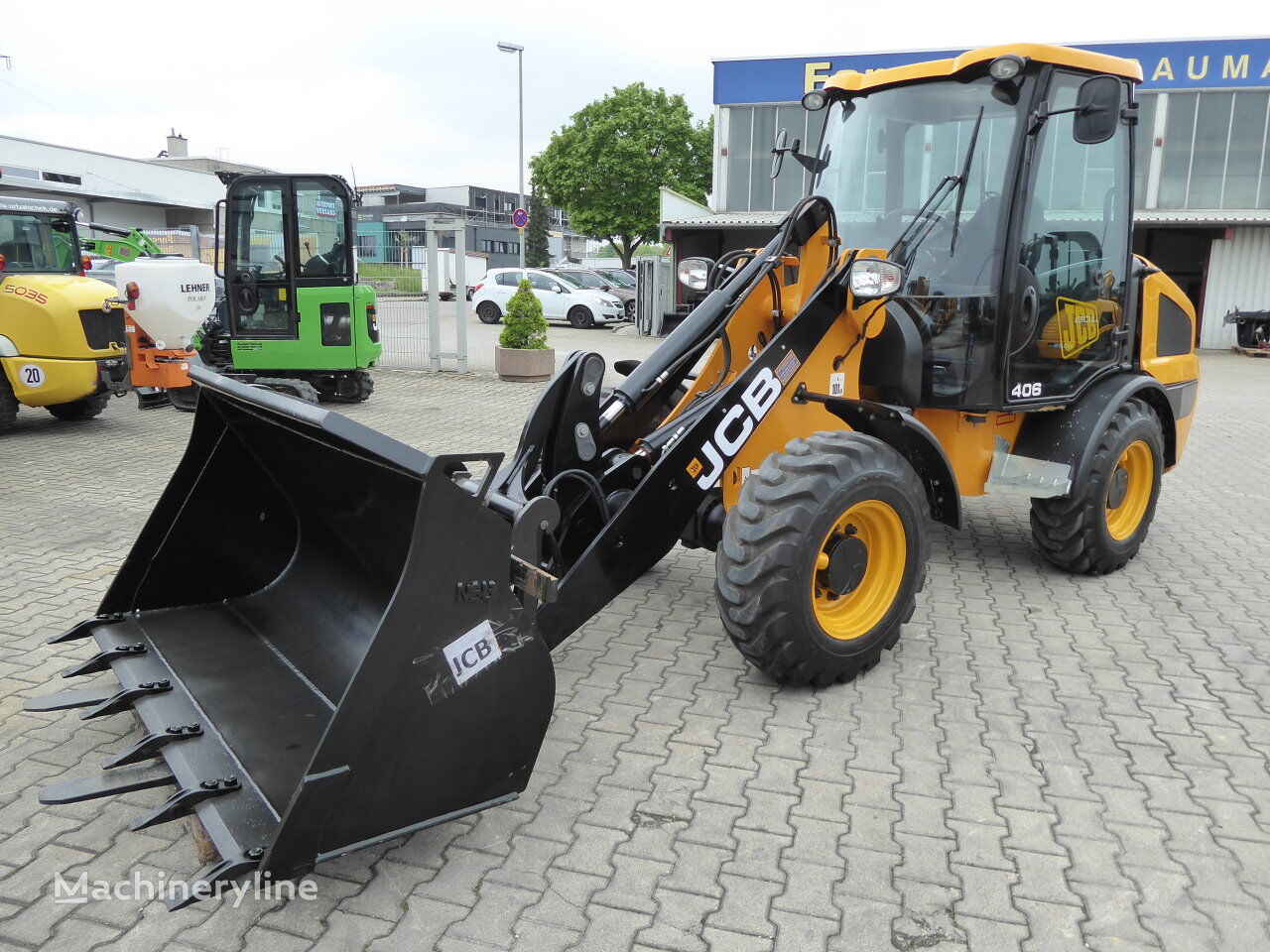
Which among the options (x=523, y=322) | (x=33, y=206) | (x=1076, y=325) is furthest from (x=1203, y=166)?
(x=33, y=206)

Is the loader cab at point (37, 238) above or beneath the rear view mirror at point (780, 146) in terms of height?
beneath

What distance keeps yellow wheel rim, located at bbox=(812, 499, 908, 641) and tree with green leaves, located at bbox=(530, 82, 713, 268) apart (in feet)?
126

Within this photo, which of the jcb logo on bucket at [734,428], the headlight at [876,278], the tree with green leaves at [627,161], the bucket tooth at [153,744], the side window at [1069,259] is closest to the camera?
the bucket tooth at [153,744]

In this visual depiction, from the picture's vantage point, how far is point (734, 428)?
12.8 ft

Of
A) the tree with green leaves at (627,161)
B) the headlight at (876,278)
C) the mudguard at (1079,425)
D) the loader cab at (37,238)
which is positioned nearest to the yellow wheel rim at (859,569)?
the headlight at (876,278)

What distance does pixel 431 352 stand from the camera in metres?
15.3

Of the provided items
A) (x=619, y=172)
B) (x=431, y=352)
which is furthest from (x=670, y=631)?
(x=619, y=172)

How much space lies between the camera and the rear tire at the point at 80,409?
400 inches

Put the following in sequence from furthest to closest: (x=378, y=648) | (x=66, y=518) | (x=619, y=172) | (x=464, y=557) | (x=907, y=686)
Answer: (x=619, y=172) < (x=66, y=518) < (x=907, y=686) < (x=464, y=557) < (x=378, y=648)

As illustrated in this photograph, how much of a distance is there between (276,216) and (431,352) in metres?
4.37

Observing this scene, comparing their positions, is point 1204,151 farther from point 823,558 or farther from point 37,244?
point 823,558

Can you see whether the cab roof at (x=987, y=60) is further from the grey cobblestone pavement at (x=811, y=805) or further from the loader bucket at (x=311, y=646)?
the loader bucket at (x=311, y=646)

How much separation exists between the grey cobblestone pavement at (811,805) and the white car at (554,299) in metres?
20.0

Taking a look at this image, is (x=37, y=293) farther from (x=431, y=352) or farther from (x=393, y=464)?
(x=393, y=464)
